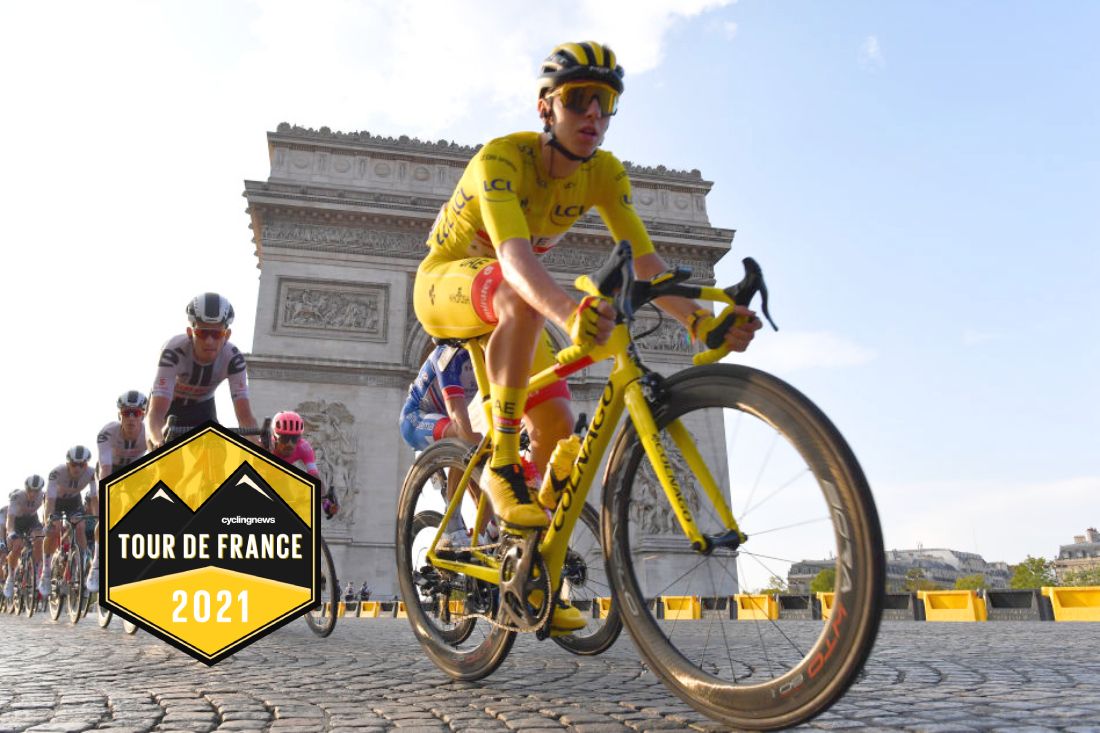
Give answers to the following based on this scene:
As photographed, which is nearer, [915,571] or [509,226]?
[509,226]

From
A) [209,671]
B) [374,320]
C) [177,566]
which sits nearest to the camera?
[209,671]

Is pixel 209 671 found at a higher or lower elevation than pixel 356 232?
lower

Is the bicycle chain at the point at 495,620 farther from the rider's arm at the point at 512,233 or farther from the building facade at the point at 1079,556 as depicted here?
the building facade at the point at 1079,556

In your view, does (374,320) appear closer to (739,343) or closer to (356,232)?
(356,232)

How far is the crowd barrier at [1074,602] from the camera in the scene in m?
7.34

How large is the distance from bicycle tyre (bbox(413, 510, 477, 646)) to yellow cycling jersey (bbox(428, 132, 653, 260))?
1.04 meters

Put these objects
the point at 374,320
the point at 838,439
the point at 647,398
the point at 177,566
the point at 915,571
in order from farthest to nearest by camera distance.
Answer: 1. the point at 915,571
2. the point at 374,320
3. the point at 177,566
4. the point at 647,398
5. the point at 838,439

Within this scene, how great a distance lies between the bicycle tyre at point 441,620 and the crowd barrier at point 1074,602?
6869mm

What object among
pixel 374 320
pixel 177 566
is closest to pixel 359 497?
pixel 374 320

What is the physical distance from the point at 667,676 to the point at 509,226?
127 centimetres

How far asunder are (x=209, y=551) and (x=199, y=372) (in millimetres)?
2328

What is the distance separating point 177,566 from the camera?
10.6ft

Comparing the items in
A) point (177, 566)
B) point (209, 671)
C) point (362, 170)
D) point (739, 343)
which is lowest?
point (209, 671)

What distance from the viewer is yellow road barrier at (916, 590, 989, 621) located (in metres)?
8.05
